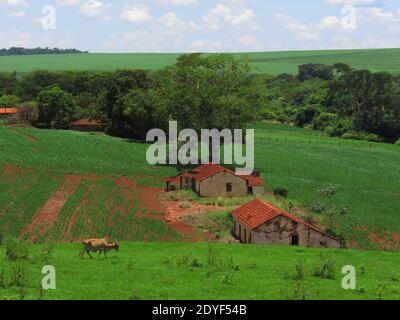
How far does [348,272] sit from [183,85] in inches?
2062

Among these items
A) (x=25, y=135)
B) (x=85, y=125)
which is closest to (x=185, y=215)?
(x=25, y=135)

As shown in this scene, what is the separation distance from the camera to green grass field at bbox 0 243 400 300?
71.3ft

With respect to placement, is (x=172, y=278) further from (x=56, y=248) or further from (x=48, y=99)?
(x=48, y=99)

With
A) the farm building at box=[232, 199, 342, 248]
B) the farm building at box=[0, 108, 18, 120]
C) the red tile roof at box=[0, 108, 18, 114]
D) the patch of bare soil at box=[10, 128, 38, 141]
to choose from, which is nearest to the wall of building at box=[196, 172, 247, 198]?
the farm building at box=[232, 199, 342, 248]

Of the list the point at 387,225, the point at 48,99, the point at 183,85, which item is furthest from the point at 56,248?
the point at 48,99

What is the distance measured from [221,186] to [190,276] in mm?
36932

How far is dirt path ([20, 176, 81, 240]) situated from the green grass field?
11009 mm

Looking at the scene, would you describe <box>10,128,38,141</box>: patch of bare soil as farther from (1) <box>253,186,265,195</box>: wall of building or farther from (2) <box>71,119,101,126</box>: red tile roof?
(1) <box>253,186,265,195</box>: wall of building

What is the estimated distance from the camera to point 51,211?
52094 millimetres

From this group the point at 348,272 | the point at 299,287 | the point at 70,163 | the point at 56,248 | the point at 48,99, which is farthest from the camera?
the point at 48,99

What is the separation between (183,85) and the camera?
78.6 metres

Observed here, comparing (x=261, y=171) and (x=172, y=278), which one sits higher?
(x=172, y=278)

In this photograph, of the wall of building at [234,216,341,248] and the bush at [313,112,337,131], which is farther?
the bush at [313,112,337,131]

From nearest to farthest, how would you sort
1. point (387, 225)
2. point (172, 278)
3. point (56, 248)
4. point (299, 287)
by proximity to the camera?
1. point (299, 287)
2. point (172, 278)
3. point (56, 248)
4. point (387, 225)
